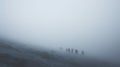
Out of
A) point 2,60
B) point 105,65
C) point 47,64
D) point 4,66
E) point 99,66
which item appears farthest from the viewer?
point 105,65

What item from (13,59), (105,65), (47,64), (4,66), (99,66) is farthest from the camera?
(105,65)

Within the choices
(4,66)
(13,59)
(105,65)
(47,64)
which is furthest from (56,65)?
(105,65)

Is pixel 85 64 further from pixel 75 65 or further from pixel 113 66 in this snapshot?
pixel 113 66

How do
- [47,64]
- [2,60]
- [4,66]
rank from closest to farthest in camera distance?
1. [4,66]
2. [2,60]
3. [47,64]

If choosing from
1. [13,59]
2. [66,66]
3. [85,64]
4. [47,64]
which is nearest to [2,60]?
[13,59]

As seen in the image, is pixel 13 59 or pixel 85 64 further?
pixel 85 64

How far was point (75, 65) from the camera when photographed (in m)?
14.3

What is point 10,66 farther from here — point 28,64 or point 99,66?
point 99,66

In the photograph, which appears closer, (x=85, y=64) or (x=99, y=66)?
(x=85, y=64)

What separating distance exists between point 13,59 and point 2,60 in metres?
0.88

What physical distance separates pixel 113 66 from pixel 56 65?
739 cm

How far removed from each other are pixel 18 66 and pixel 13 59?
1326 mm

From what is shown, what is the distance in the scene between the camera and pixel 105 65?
18.4 m

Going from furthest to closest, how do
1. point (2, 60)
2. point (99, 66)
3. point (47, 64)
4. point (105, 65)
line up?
point (105, 65), point (99, 66), point (47, 64), point (2, 60)
